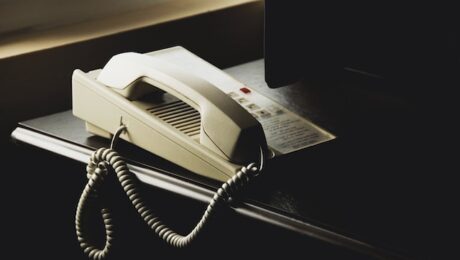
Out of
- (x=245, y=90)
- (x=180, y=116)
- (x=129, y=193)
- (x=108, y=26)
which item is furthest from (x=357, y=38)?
(x=108, y=26)

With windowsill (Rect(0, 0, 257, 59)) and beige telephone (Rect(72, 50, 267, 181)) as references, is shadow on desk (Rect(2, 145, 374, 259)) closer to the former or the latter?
beige telephone (Rect(72, 50, 267, 181))

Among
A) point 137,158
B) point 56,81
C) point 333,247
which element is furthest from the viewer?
point 56,81

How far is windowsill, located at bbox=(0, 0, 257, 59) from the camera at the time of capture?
130 centimetres

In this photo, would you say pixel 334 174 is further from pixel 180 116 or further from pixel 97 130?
pixel 97 130

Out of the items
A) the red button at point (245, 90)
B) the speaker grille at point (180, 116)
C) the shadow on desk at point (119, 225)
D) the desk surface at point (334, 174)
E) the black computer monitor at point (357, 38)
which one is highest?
the black computer monitor at point (357, 38)

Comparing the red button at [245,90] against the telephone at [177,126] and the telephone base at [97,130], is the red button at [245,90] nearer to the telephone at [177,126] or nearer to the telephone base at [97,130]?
the telephone at [177,126]

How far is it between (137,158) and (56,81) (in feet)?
1.20

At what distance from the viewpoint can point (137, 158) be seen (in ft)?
3.39

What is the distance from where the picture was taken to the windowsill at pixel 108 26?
4.27 ft

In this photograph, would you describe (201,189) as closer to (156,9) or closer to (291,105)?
(291,105)

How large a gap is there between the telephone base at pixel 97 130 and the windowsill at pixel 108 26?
0.24 metres

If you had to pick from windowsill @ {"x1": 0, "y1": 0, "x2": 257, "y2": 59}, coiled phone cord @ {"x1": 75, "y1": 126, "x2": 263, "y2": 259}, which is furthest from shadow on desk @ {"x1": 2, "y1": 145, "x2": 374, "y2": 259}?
windowsill @ {"x1": 0, "y1": 0, "x2": 257, "y2": 59}

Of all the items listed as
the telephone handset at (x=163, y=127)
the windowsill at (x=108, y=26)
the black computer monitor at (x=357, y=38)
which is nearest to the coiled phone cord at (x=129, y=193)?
the telephone handset at (x=163, y=127)

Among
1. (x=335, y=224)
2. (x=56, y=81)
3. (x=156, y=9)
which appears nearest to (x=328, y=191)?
(x=335, y=224)
